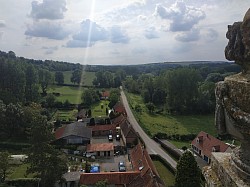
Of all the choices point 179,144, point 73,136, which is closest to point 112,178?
point 73,136

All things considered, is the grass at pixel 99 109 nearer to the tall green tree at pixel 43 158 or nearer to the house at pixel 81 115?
the house at pixel 81 115

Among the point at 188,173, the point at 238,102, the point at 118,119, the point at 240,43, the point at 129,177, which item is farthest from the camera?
the point at 118,119

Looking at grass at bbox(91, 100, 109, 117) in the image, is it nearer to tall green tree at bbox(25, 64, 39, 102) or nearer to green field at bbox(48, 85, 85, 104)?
green field at bbox(48, 85, 85, 104)

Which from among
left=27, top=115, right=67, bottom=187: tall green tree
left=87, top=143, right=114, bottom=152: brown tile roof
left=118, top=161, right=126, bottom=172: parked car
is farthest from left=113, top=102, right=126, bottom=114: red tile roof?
left=27, top=115, right=67, bottom=187: tall green tree

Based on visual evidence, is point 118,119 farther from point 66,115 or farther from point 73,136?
point 66,115

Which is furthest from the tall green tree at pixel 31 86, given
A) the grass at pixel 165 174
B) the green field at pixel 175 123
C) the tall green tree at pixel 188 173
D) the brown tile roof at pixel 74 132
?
the tall green tree at pixel 188 173

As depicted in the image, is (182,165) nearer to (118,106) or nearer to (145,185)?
(145,185)
